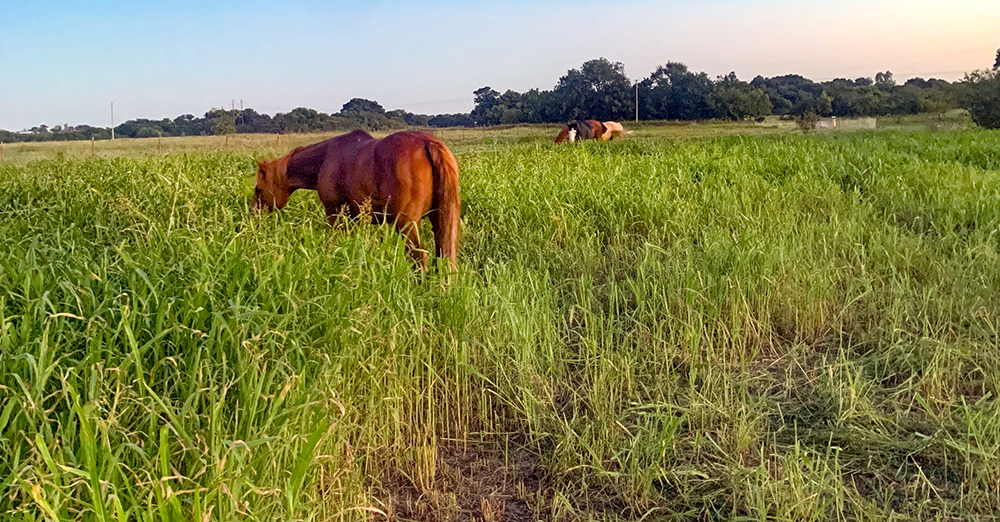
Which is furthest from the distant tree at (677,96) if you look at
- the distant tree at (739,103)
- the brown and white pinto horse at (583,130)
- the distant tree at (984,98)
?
the brown and white pinto horse at (583,130)

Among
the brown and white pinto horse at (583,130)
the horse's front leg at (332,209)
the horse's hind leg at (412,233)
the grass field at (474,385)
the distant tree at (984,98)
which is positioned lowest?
the grass field at (474,385)

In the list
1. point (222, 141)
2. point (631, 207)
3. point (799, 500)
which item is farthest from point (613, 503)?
point (222, 141)

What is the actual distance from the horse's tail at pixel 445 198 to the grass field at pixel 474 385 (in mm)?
465

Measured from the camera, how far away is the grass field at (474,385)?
5.97 ft

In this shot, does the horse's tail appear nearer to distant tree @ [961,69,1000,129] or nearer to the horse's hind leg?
the horse's hind leg

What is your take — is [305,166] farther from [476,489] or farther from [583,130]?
[583,130]

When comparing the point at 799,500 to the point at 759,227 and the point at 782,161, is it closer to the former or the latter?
the point at 759,227

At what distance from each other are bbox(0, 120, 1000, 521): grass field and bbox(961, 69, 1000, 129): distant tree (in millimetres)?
30800

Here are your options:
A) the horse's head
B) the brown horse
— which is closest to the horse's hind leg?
the brown horse

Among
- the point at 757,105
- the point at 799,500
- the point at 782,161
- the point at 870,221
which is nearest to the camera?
the point at 799,500

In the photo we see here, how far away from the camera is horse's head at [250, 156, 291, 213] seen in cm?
516

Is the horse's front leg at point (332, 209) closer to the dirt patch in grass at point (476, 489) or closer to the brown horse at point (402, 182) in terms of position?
the brown horse at point (402, 182)

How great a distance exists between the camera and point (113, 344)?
2.10 metres

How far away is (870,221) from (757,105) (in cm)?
4132
